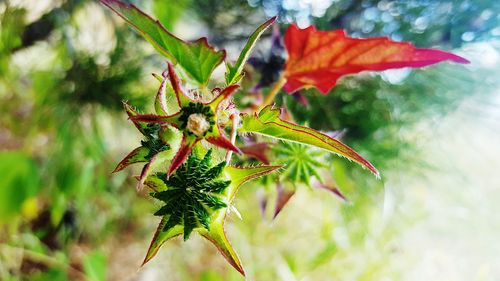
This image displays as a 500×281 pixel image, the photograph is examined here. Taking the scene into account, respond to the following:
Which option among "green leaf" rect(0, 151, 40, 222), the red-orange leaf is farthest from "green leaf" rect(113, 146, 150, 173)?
"green leaf" rect(0, 151, 40, 222)

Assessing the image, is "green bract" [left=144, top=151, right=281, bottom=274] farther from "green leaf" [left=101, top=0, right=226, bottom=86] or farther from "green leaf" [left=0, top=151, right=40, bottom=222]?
"green leaf" [left=0, top=151, right=40, bottom=222]

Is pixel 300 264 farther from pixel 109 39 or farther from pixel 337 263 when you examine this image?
pixel 109 39

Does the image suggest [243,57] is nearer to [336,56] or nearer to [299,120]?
[336,56]

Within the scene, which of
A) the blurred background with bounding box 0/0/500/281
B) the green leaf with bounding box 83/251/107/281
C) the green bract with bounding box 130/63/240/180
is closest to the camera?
the green bract with bounding box 130/63/240/180

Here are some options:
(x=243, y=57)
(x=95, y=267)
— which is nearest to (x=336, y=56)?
(x=243, y=57)

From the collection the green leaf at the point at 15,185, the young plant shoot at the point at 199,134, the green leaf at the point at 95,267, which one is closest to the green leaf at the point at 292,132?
the young plant shoot at the point at 199,134

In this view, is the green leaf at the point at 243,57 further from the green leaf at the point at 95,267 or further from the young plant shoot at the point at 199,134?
the green leaf at the point at 95,267
